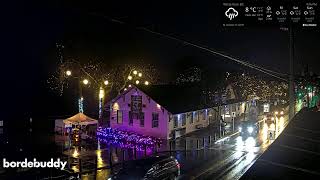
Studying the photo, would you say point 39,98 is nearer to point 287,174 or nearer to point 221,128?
point 221,128

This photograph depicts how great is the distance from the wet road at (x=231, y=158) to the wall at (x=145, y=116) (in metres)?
5.95

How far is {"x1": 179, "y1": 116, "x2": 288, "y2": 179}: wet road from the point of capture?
2189 cm

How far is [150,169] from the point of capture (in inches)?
746

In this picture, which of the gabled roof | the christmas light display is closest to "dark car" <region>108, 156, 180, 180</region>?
the christmas light display

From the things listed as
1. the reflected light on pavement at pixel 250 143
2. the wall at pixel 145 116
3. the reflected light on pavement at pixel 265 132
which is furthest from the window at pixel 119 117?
the reflected light on pavement at pixel 265 132

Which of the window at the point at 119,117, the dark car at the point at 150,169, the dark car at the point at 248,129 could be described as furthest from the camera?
the window at the point at 119,117

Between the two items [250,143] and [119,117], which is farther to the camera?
[119,117]

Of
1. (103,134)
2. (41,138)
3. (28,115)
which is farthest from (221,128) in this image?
(28,115)

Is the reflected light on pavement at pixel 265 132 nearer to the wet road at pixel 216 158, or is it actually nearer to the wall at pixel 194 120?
the wet road at pixel 216 158

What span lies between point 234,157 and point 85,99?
1238 inches

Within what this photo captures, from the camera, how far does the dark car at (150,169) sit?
1859cm
